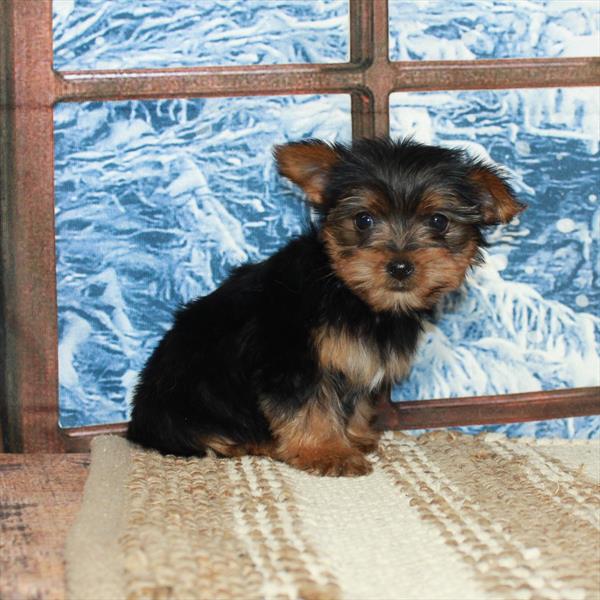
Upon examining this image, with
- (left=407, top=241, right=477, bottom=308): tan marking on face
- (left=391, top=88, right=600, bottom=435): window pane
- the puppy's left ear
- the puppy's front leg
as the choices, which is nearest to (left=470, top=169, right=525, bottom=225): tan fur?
the puppy's left ear

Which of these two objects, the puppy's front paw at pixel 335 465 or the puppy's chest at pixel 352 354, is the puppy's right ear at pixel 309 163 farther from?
the puppy's front paw at pixel 335 465

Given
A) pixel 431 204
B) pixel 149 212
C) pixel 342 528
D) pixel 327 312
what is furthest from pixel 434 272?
pixel 149 212

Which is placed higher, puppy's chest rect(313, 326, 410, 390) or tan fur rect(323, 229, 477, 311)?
tan fur rect(323, 229, 477, 311)

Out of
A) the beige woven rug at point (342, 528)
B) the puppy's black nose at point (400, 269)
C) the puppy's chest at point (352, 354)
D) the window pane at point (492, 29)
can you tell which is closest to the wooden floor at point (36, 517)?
the beige woven rug at point (342, 528)

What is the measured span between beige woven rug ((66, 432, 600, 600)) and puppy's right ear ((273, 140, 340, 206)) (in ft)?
3.59

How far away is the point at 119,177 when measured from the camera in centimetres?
442

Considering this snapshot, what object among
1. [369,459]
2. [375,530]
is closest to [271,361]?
[369,459]

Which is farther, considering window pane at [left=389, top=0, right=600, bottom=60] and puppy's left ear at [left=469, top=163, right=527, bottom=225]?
window pane at [left=389, top=0, right=600, bottom=60]

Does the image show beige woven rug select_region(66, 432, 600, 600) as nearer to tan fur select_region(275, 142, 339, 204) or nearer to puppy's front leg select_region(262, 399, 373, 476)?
puppy's front leg select_region(262, 399, 373, 476)

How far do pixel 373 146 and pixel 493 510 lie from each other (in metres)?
1.43

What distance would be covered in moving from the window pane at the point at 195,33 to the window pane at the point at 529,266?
27.6 inches

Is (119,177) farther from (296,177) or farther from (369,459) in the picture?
(369,459)

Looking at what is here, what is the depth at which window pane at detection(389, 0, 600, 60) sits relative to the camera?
4.55 meters

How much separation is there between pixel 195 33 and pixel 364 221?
126 cm
